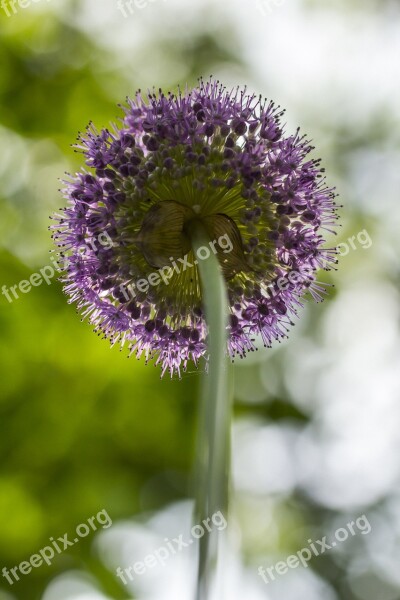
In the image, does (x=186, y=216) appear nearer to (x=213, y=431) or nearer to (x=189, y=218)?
(x=189, y=218)

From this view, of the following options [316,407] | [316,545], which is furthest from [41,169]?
[316,545]

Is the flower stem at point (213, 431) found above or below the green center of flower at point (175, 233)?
below

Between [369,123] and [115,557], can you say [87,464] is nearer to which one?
[115,557]

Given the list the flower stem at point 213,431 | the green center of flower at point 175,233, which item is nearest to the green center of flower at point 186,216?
the green center of flower at point 175,233

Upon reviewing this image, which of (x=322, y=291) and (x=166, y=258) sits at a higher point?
(x=166, y=258)

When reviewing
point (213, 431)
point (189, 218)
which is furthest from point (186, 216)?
point (213, 431)

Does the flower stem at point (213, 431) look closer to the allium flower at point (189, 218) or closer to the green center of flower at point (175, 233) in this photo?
the green center of flower at point (175, 233)
